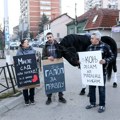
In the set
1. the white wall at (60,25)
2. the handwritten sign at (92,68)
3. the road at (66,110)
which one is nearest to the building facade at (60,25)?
the white wall at (60,25)

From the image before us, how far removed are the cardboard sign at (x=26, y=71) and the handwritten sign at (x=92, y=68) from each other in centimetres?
131

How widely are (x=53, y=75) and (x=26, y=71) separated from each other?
676 millimetres

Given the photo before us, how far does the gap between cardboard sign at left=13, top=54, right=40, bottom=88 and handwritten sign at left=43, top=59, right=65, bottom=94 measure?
0.26 m

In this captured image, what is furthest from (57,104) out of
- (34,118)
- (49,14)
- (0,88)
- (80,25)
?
(49,14)

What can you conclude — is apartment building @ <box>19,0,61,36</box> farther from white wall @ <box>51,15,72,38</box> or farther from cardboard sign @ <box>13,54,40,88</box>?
cardboard sign @ <box>13,54,40,88</box>

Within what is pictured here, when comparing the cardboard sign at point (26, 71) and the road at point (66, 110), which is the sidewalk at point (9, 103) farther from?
the cardboard sign at point (26, 71)

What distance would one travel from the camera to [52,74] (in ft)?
26.5

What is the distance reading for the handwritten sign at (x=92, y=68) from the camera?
6930 millimetres

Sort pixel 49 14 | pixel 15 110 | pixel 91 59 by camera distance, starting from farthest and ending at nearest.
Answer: pixel 49 14
pixel 15 110
pixel 91 59

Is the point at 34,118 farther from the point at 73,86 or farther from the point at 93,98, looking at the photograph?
the point at 73,86

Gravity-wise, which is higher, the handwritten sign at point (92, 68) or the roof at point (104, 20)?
the roof at point (104, 20)

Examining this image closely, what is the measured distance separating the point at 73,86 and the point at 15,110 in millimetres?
3569

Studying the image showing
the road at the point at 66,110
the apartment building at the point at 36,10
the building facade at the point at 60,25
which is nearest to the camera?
the road at the point at 66,110

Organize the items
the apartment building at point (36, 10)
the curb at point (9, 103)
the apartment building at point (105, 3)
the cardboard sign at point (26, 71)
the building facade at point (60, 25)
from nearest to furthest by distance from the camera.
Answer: the curb at point (9, 103), the cardboard sign at point (26, 71), the building facade at point (60, 25), the apartment building at point (105, 3), the apartment building at point (36, 10)
